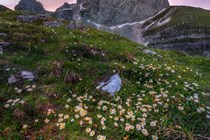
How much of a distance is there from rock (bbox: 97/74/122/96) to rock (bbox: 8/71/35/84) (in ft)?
11.1

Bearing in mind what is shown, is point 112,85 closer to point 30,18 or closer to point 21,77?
point 21,77

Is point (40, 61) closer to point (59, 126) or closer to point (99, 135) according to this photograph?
point (59, 126)

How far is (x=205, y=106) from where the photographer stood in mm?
10086

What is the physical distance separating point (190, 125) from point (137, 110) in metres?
1.95

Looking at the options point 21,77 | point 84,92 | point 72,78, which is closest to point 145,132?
point 84,92

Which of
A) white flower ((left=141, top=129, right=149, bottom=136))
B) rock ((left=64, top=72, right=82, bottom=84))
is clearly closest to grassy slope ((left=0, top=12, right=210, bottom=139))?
white flower ((left=141, top=129, right=149, bottom=136))

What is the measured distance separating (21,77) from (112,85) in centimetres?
440

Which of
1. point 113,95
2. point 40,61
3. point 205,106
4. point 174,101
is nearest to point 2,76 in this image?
point 40,61

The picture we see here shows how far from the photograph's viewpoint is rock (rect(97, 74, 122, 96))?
1100cm

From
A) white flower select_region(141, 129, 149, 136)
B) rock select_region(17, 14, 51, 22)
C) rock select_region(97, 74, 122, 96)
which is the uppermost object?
rock select_region(17, 14, 51, 22)

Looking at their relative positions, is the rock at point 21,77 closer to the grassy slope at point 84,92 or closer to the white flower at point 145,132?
the grassy slope at point 84,92

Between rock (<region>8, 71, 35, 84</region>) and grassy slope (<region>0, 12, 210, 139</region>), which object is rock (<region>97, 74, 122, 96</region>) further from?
rock (<region>8, 71, 35, 84</region>)

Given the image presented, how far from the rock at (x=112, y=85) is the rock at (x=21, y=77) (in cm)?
340

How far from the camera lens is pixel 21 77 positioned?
466 inches
